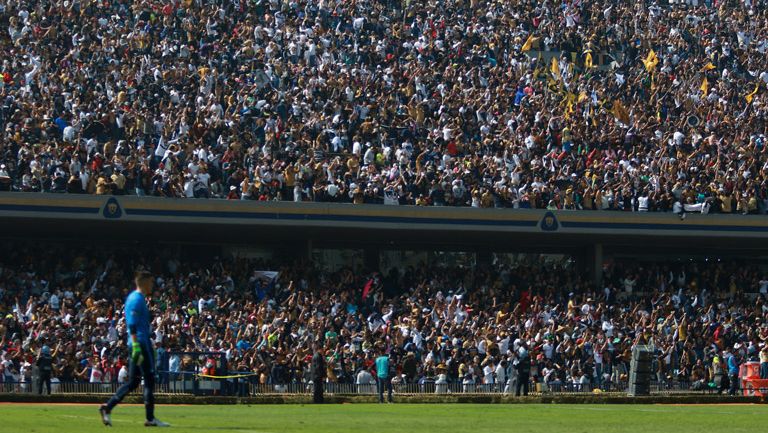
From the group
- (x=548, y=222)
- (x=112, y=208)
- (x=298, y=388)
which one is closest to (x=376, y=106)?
(x=548, y=222)

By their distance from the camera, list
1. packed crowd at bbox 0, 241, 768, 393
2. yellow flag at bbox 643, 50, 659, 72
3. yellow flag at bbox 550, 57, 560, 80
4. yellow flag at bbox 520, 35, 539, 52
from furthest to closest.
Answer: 1. yellow flag at bbox 643, 50, 659, 72
2. yellow flag at bbox 520, 35, 539, 52
3. yellow flag at bbox 550, 57, 560, 80
4. packed crowd at bbox 0, 241, 768, 393

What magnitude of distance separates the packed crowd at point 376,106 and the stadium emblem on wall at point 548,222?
15.5 inches

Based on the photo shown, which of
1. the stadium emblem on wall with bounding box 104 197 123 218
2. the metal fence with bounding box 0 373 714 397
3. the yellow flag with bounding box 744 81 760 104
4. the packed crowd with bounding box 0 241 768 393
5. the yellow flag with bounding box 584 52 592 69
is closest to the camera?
the metal fence with bounding box 0 373 714 397

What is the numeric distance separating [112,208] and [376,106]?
979 centimetres

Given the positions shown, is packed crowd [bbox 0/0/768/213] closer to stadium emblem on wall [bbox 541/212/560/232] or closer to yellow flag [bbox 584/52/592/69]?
yellow flag [bbox 584/52/592/69]

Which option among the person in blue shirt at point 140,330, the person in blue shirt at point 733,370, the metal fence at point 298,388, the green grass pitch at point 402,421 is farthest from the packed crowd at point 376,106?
A: the person in blue shirt at point 140,330

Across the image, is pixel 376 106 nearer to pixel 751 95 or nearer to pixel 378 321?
pixel 378 321

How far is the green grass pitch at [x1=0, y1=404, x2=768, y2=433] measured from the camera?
14125 millimetres

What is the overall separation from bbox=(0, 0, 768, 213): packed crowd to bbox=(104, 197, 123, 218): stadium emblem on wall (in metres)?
0.32

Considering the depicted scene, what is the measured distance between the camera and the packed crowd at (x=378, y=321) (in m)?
31.4

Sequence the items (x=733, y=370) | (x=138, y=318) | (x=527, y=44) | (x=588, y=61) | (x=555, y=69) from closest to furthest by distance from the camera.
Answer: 1. (x=138, y=318)
2. (x=733, y=370)
3. (x=555, y=69)
4. (x=527, y=44)
5. (x=588, y=61)

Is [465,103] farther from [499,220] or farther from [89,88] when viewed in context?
[89,88]

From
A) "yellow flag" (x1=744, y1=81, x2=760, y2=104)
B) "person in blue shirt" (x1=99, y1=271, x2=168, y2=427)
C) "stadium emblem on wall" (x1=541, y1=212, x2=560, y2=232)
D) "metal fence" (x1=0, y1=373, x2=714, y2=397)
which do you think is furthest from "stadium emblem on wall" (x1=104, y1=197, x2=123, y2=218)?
"yellow flag" (x1=744, y1=81, x2=760, y2=104)

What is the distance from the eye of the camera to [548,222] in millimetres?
39875
